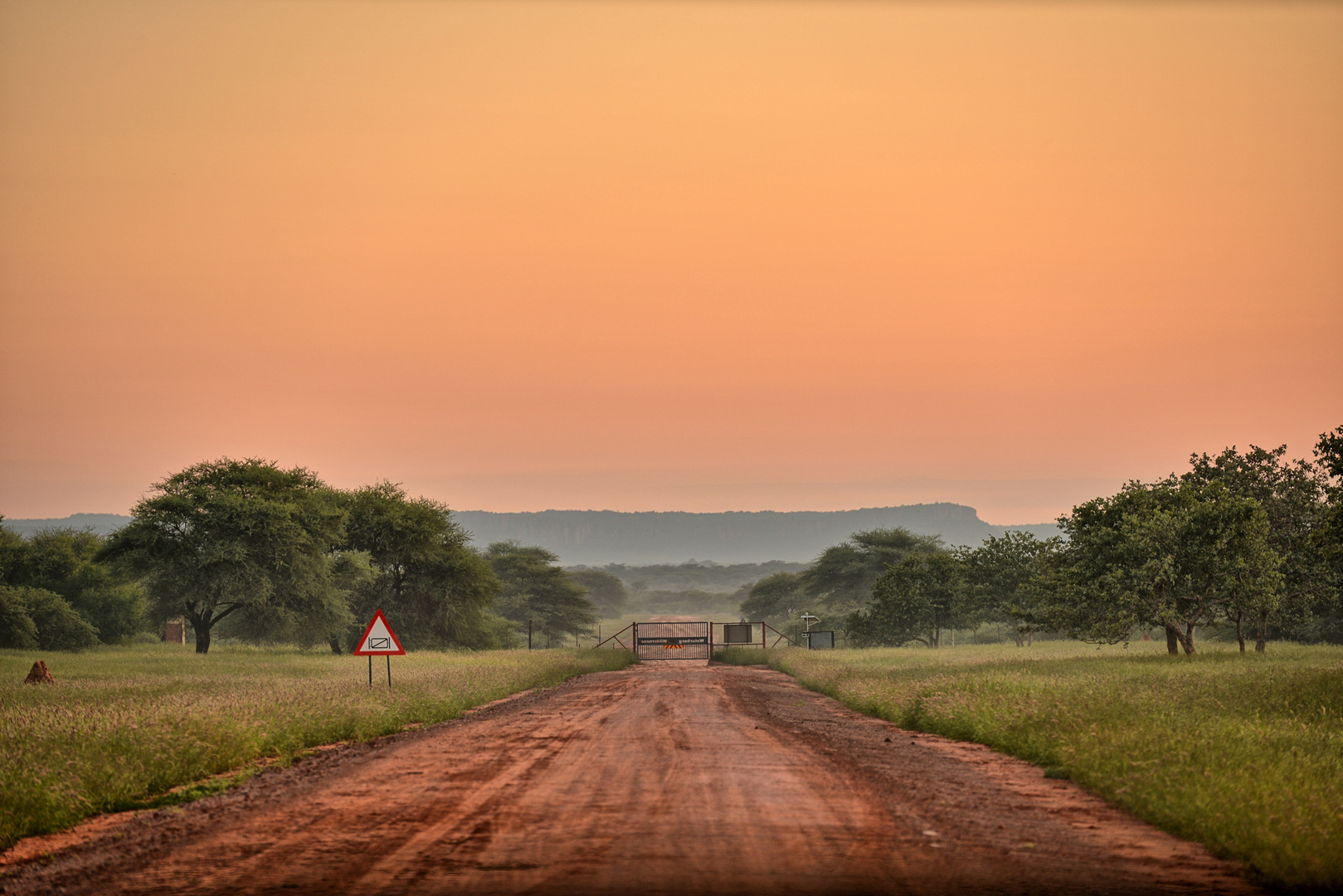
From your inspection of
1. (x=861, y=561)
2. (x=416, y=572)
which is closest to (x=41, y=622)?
(x=416, y=572)

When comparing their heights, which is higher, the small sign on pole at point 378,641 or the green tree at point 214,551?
the green tree at point 214,551

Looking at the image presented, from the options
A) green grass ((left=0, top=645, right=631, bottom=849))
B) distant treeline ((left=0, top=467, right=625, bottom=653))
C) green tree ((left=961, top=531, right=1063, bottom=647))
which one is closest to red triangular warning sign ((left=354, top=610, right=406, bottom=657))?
green grass ((left=0, top=645, right=631, bottom=849))

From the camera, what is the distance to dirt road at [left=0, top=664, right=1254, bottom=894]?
7.81 meters

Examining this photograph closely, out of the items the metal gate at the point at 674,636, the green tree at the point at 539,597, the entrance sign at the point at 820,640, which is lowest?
the metal gate at the point at 674,636

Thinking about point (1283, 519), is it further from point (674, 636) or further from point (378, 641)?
point (674, 636)

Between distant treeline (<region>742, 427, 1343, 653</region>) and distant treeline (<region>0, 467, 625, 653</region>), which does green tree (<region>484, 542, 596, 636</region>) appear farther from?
distant treeline (<region>742, 427, 1343, 653</region>)

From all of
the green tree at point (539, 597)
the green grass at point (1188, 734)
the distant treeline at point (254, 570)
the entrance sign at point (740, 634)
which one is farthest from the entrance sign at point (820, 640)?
the green grass at point (1188, 734)

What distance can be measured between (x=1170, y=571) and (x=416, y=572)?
46287 millimetres

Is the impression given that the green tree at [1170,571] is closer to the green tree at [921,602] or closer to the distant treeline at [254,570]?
the green tree at [921,602]

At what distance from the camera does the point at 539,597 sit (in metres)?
104

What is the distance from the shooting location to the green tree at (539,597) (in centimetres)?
10294

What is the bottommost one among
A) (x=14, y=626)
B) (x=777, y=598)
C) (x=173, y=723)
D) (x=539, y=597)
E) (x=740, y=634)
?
(x=740, y=634)

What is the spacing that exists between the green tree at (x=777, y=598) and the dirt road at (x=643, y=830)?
120 m

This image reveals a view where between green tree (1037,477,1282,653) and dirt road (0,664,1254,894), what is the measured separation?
2047 centimetres
